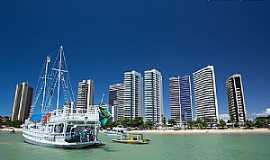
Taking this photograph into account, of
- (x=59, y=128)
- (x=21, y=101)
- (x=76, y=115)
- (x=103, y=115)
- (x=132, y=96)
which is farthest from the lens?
(x=132, y=96)

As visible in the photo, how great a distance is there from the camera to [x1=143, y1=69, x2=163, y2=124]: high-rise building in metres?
190

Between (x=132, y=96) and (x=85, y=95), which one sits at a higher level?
(x=132, y=96)

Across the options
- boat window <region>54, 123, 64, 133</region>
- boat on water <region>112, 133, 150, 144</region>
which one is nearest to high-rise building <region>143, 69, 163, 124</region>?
boat on water <region>112, 133, 150, 144</region>

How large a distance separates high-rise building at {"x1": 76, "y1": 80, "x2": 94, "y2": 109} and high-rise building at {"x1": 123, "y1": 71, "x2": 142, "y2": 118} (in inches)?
1158

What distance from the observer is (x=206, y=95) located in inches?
6742

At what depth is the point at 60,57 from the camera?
43219 mm

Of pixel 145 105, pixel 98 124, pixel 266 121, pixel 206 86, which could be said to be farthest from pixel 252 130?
pixel 98 124

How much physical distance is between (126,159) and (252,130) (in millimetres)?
129081

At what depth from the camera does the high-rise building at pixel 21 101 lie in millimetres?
182438

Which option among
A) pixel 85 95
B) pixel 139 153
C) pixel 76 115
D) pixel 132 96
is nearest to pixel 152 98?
pixel 132 96

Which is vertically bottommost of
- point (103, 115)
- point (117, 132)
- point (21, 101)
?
point (117, 132)

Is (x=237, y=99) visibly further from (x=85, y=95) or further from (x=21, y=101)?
(x=21, y=101)

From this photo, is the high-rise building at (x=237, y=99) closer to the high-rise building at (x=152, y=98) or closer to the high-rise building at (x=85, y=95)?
the high-rise building at (x=152, y=98)

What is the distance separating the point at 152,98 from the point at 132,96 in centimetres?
1763
